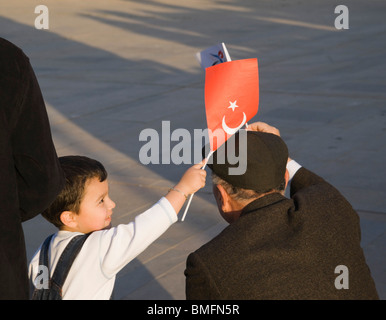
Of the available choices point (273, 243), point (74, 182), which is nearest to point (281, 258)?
point (273, 243)

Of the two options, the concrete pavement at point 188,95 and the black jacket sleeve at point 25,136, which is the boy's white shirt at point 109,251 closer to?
the black jacket sleeve at point 25,136

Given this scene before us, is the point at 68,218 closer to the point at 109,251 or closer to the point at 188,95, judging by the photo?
the point at 109,251

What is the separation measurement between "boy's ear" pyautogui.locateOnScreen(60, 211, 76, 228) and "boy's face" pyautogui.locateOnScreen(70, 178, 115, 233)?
0.01 metres

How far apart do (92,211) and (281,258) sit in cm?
95

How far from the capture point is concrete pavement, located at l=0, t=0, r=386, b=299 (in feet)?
18.8

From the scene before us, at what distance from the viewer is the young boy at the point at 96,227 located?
2.73m

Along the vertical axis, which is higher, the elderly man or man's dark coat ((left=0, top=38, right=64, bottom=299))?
man's dark coat ((left=0, top=38, right=64, bottom=299))

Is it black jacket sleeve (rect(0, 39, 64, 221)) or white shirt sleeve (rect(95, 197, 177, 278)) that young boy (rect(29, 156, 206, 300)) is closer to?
white shirt sleeve (rect(95, 197, 177, 278))

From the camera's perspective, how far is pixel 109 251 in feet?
8.98

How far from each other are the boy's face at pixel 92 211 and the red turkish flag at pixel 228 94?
A: 0.51 metres

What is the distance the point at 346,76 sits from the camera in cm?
1191

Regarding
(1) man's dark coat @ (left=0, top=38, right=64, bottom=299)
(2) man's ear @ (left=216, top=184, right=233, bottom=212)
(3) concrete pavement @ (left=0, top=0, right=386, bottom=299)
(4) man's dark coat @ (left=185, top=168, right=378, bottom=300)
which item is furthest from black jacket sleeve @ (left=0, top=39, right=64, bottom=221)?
(3) concrete pavement @ (left=0, top=0, right=386, bottom=299)

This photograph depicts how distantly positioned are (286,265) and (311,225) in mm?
191
